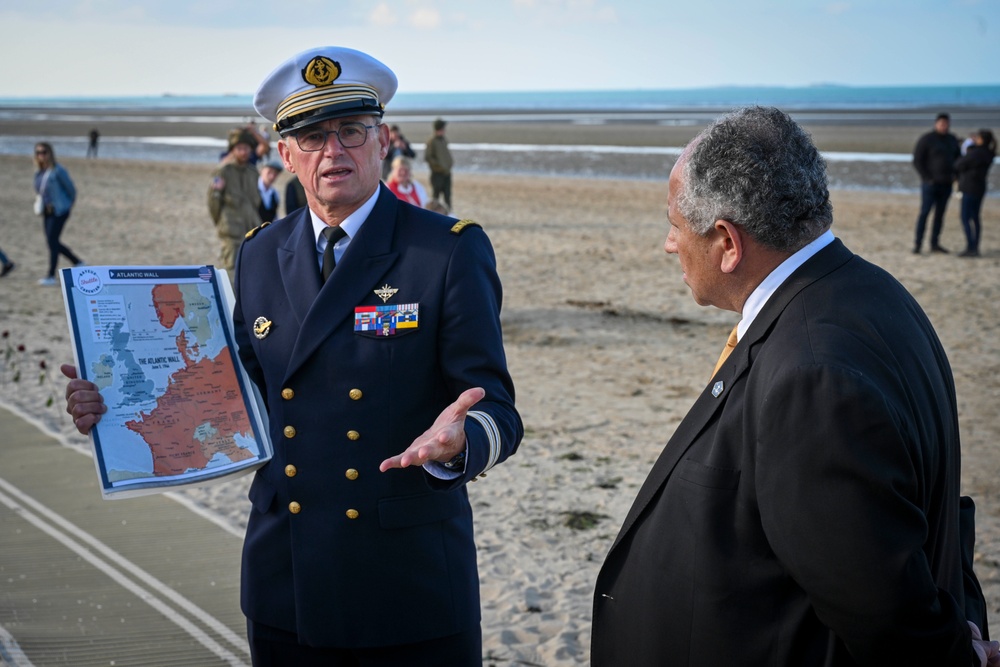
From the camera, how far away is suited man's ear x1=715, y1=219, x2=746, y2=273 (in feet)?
6.37

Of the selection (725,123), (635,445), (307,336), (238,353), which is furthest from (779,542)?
(635,445)

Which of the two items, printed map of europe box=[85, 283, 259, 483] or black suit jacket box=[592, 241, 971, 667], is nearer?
black suit jacket box=[592, 241, 971, 667]

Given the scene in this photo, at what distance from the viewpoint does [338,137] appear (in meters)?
2.50

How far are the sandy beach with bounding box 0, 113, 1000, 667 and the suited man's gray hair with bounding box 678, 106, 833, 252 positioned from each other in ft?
8.91

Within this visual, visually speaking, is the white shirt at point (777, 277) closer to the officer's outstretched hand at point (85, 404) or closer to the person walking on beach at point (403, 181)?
the officer's outstretched hand at point (85, 404)

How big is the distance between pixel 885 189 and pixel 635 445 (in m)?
19.9

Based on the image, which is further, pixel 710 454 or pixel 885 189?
pixel 885 189

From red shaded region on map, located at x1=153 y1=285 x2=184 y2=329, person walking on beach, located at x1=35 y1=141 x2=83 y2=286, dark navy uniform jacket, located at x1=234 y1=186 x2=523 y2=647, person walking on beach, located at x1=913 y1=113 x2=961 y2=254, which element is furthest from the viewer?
person walking on beach, located at x1=913 y1=113 x2=961 y2=254

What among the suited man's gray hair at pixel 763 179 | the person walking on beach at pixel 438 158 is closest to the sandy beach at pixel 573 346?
the person walking on beach at pixel 438 158

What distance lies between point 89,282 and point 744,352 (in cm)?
170

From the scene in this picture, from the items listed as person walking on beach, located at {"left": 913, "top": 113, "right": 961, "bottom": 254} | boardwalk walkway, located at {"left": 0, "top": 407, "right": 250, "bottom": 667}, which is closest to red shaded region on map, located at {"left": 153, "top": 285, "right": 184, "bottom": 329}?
boardwalk walkway, located at {"left": 0, "top": 407, "right": 250, "bottom": 667}

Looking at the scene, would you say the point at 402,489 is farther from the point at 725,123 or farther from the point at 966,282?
the point at 966,282

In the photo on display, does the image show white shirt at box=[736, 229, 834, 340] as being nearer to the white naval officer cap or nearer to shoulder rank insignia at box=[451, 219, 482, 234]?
shoulder rank insignia at box=[451, 219, 482, 234]

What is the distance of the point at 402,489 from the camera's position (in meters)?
2.47
